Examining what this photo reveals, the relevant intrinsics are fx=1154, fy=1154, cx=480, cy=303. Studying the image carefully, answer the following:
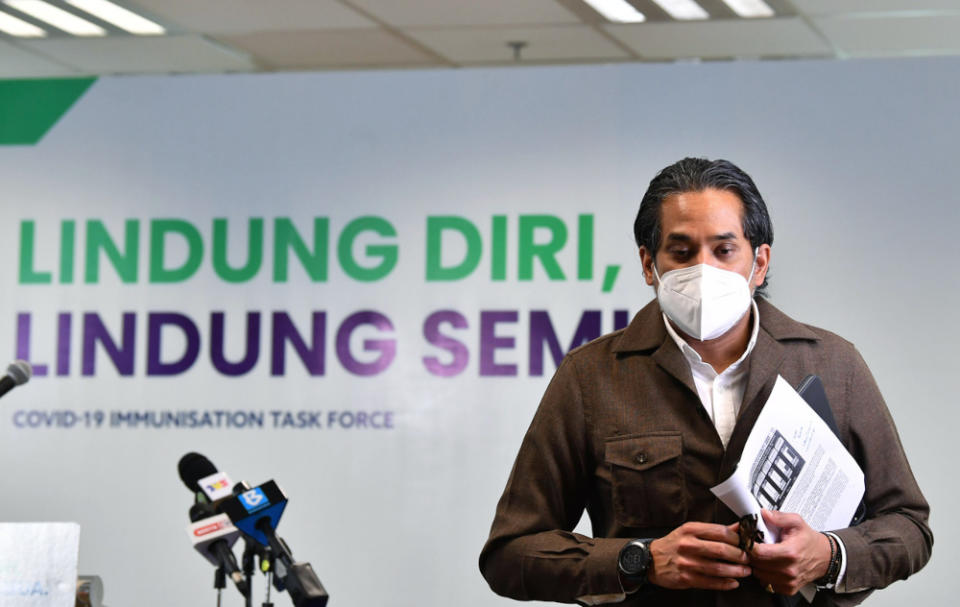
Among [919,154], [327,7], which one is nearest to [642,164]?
[919,154]

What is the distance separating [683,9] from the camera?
4953 millimetres

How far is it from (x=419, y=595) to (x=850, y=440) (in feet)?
10.5

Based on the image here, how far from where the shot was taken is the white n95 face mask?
175 cm

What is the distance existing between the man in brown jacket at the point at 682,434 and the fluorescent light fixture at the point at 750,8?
10.6 feet

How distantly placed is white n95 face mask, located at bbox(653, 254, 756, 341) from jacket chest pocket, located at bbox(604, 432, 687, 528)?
176 mm

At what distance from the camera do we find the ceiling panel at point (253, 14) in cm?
501

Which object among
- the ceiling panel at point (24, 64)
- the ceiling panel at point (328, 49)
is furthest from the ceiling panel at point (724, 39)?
the ceiling panel at point (24, 64)

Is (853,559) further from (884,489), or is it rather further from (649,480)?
(649,480)

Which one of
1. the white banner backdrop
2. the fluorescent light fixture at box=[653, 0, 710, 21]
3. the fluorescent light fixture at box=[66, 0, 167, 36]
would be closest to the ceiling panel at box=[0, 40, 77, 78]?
the fluorescent light fixture at box=[66, 0, 167, 36]

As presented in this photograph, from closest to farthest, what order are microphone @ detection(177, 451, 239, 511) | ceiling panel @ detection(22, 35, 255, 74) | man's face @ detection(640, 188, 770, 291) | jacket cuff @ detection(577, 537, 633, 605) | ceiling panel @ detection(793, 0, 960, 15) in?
jacket cuff @ detection(577, 537, 633, 605)
man's face @ detection(640, 188, 770, 291)
microphone @ detection(177, 451, 239, 511)
ceiling panel @ detection(793, 0, 960, 15)
ceiling panel @ detection(22, 35, 255, 74)

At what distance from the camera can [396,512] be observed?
479 cm

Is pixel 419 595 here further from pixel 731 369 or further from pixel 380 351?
pixel 731 369

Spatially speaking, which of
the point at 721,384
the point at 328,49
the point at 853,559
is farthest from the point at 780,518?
the point at 328,49

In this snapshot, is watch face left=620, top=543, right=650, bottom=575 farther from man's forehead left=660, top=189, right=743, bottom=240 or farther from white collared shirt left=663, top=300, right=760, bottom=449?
man's forehead left=660, top=189, right=743, bottom=240
